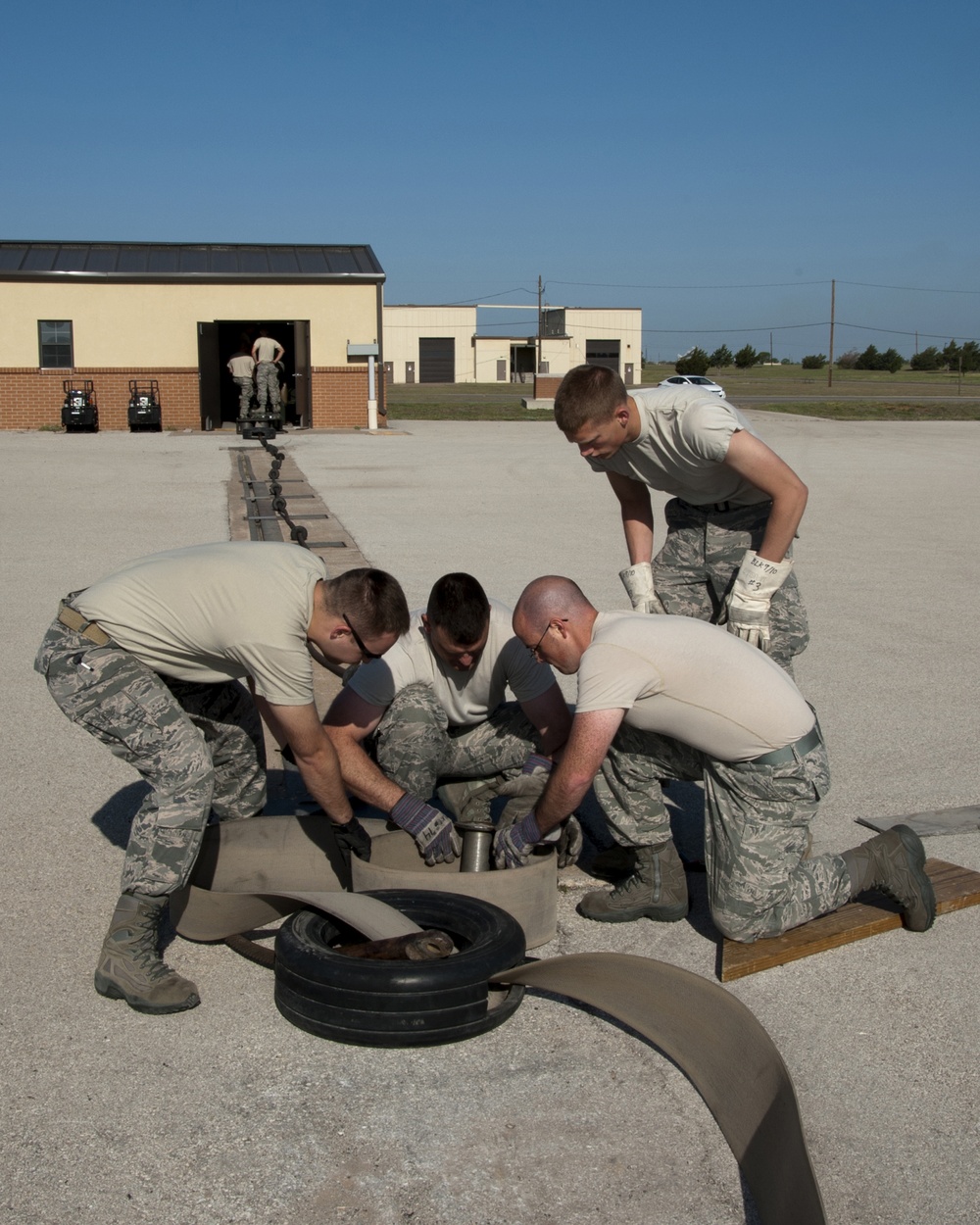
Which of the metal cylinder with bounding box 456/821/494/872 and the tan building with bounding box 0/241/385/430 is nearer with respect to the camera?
the metal cylinder with bounding box 456/821/494/872

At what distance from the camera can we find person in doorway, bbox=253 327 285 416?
88.7 feet

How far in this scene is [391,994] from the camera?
3.26 metres

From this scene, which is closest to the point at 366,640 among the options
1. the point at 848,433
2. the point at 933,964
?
the point at 933,964

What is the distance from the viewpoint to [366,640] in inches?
140

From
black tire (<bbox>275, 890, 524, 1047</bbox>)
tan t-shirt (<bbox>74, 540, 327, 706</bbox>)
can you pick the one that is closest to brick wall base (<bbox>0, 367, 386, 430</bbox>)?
tan t-shirt (<bbox>74, 540, 327, 706</bbox>)

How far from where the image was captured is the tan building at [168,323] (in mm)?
29016

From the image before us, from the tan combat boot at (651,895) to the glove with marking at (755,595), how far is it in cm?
82

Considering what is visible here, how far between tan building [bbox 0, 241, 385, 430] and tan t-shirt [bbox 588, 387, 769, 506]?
25333mm

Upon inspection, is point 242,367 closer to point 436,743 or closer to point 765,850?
point 436,743

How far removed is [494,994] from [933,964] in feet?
4.46

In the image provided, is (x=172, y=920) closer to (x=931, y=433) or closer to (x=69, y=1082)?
(x=69, y=1082)

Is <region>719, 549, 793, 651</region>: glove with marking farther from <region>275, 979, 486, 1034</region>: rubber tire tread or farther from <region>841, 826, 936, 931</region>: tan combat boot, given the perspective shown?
<region>275, 979, 486, 1034</region>: rubber tire tread

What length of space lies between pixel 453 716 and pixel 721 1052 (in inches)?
74.2

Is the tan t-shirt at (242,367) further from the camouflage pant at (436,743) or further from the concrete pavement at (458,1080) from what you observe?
the camouflage pant at (436,743)
